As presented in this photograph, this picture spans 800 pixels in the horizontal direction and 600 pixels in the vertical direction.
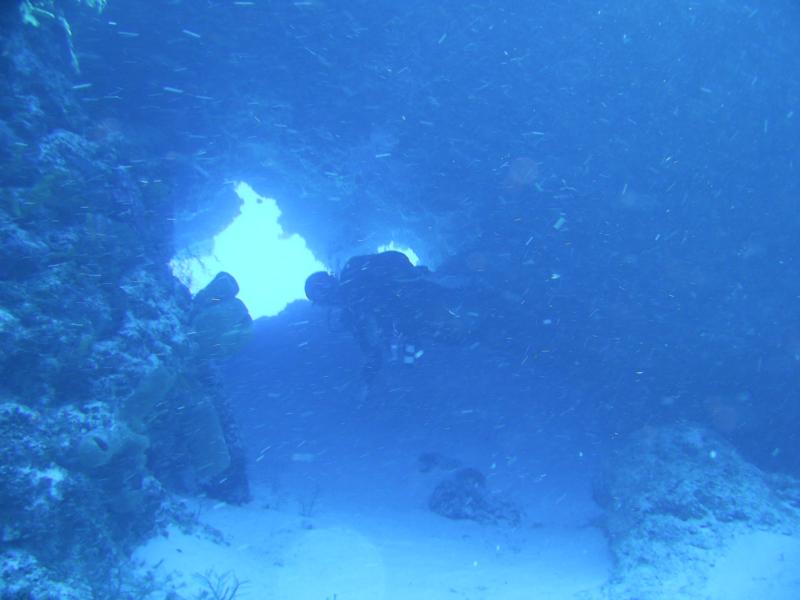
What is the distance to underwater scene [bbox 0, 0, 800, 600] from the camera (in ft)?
18.4

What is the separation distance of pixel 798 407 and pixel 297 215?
49.4ft

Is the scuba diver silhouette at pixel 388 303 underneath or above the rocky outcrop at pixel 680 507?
above

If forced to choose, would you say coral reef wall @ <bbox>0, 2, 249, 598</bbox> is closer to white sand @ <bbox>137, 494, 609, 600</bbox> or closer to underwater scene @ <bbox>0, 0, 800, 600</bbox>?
underwater scene @ <bbox>0, 0, 800, 600</bbox>

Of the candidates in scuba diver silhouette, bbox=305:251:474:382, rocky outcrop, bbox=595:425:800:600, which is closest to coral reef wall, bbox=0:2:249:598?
scuba diver silhouette, bbox=305:251:474:382

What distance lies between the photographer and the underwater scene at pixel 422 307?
562 centimetres

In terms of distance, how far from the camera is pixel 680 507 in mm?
7457

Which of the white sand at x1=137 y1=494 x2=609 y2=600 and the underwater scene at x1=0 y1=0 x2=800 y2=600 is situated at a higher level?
the underwater scene at x1=0 y1=0 x2=800 y2=600

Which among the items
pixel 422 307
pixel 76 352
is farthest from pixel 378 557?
pixel 422 307

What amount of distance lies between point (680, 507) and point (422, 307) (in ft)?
22.8

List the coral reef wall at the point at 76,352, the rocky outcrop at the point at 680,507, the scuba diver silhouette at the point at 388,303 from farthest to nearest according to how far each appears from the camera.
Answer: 1. the scuba diver silhouette at the point at 388,303
2. the rocky outcrop at the point at 680,507
3. the coral reef wall at the point at 76,352

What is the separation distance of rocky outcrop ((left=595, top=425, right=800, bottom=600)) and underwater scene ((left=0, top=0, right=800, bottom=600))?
0.06 m

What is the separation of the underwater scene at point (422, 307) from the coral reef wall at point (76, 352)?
41mm

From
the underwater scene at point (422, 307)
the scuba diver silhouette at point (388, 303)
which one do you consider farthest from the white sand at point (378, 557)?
the scuba diver silhouette at point (388, 303)

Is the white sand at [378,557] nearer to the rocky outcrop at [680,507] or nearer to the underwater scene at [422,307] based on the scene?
the underwater scene at [422,307]
